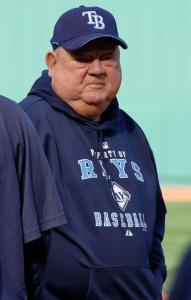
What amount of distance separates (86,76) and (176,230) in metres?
6.29

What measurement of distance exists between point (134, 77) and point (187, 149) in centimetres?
149

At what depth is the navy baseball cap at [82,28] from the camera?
3.48 meters

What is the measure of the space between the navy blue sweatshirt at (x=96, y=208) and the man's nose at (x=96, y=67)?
0.52ft

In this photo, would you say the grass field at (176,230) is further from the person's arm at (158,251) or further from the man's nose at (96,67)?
the man's nose at (96,67)

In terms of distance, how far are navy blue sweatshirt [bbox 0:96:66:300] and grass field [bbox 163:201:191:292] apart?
4.48 meters

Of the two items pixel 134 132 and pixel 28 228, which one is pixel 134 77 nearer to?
pixel 134 132

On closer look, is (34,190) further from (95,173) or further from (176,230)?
(176,230)

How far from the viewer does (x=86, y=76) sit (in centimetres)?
350

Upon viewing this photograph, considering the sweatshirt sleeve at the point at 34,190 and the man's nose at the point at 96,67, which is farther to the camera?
the man's nose at the point at 96,67

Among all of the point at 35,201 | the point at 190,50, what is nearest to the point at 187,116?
the point at 190,50

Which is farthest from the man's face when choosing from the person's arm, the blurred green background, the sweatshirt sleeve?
the blurred green background

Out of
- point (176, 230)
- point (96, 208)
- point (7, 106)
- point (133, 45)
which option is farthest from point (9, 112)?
point (133, 45)

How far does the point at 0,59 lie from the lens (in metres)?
14.6

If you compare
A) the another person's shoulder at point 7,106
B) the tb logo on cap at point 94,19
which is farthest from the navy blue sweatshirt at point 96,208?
the another person's shoulder at point 7,106
